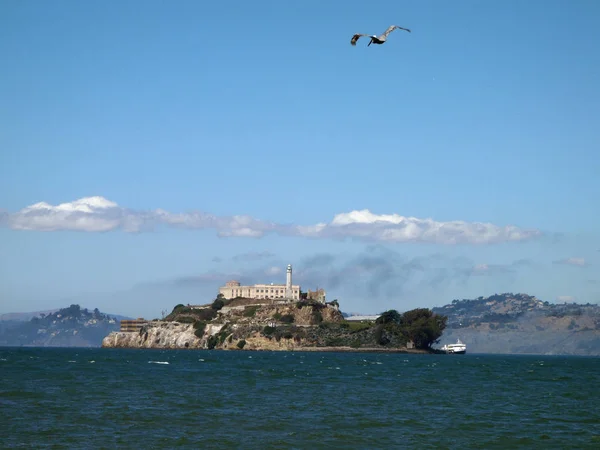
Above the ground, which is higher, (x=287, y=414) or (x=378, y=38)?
(x=378, y=38)

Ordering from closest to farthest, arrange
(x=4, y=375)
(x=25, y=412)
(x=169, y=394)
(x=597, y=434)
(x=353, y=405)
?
(x=597, y=434)
(x=25, y=412)
(x=353, y=405)
(x=169, y=394)
(x=4, y=375)

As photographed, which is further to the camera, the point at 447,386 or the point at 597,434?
the point at 447,386

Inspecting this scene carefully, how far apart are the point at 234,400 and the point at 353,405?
374 inches

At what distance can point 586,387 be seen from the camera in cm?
8838

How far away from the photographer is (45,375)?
90750mm

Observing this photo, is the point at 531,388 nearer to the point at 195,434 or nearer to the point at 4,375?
the point at 195,434

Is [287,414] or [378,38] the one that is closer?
[378,38]

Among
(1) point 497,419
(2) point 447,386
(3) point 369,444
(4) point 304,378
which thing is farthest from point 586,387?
(3) point 369,444

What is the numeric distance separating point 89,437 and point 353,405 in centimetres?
2370

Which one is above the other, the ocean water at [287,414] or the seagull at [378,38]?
the seagull at [378,38]

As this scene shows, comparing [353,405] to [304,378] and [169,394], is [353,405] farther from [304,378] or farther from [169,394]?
[304,378]

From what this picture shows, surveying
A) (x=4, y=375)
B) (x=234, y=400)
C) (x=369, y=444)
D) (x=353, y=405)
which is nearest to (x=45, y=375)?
(x=4, y=375)

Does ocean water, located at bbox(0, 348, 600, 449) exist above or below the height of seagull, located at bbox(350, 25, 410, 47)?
below

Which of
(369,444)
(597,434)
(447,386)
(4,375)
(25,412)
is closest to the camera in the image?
(369,444)
